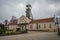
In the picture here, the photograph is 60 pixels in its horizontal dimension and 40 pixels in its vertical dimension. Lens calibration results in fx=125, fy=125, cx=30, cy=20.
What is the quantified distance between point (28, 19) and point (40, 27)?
7.82 meters

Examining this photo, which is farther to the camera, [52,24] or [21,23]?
[21,23]

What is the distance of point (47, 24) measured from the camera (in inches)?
1893

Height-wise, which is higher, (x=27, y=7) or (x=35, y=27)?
(x=27, y=7)

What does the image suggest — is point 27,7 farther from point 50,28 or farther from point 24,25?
point 50,28

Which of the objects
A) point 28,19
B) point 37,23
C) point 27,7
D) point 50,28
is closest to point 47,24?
point 50,28

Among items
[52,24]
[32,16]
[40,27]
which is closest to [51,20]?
[52,24]

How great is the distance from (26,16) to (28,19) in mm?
3437

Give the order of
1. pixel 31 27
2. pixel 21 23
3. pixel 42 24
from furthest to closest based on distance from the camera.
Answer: pixel 21 23, pixel 31 27, pixel 42 24

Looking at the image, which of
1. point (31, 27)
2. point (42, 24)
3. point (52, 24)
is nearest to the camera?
point (52, 24)

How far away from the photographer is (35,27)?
52406mm

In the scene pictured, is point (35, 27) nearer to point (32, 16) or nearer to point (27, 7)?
point (32, 16)

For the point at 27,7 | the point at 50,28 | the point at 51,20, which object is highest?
the point at 27,7

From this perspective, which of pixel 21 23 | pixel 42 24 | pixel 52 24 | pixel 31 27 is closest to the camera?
pixel 52 24

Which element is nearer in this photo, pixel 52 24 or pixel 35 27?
pixel 52 24
